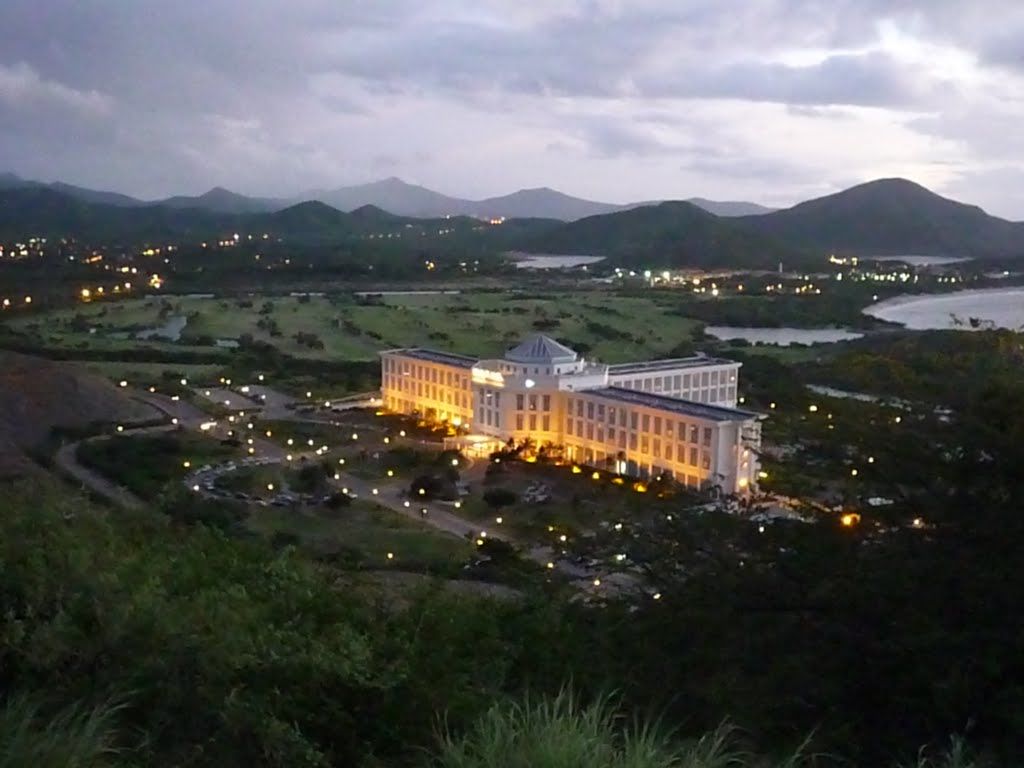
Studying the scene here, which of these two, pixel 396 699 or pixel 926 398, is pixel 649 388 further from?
pixel 396 699

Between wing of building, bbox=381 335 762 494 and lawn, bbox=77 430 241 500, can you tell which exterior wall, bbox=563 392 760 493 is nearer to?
wing of building, bbox=381 335 762 494

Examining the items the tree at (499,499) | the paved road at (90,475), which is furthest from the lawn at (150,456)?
the tree at (499,499)

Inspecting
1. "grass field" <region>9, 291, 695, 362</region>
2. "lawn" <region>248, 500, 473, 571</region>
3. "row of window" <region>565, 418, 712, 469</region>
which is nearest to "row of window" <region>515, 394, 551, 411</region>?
"row of window" <region>565, 418, 712, 469</region>

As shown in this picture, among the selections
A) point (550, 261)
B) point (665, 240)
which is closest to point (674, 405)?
point (665, 240)

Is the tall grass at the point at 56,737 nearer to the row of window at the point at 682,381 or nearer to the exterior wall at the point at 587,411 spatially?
the exterior wall at the point at 587,411

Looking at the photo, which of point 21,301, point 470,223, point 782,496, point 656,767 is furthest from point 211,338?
point 470,223
